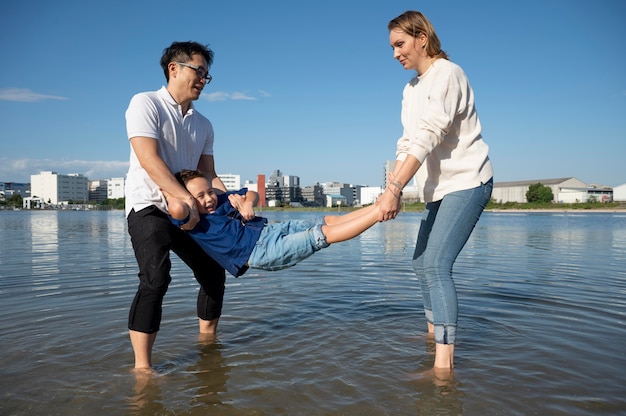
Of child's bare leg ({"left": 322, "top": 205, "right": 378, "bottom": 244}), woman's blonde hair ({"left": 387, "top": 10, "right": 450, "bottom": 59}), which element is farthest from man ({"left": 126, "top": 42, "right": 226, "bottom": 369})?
woman's blonde hair ({"left": 387, "top": 10, "right": 450, "bottom": 59})

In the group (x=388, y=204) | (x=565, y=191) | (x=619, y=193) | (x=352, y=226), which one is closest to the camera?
(x=388, y=204)

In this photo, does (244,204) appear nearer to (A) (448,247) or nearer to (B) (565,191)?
(A) (448,247)

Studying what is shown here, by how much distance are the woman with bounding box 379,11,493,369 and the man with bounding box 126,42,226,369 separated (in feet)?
5.04

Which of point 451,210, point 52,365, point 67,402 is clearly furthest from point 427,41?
point 52,365

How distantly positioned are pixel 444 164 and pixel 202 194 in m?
1.85

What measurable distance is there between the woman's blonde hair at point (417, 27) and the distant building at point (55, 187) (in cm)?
19087

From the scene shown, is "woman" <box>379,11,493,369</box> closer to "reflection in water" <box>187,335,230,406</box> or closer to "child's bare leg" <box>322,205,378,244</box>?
"child's bare leg" <box>322,205,378,244</box>

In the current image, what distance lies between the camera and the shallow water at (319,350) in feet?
9.10

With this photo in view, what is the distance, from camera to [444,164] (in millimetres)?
3322

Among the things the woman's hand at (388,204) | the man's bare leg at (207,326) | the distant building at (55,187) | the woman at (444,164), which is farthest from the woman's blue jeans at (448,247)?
the distant building at (55,187)

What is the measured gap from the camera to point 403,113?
379 cm

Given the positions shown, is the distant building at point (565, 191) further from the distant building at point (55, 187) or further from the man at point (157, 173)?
the distant building at point (55, 187)

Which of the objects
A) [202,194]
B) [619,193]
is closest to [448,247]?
[202,194]

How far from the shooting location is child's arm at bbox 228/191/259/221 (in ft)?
11.8
